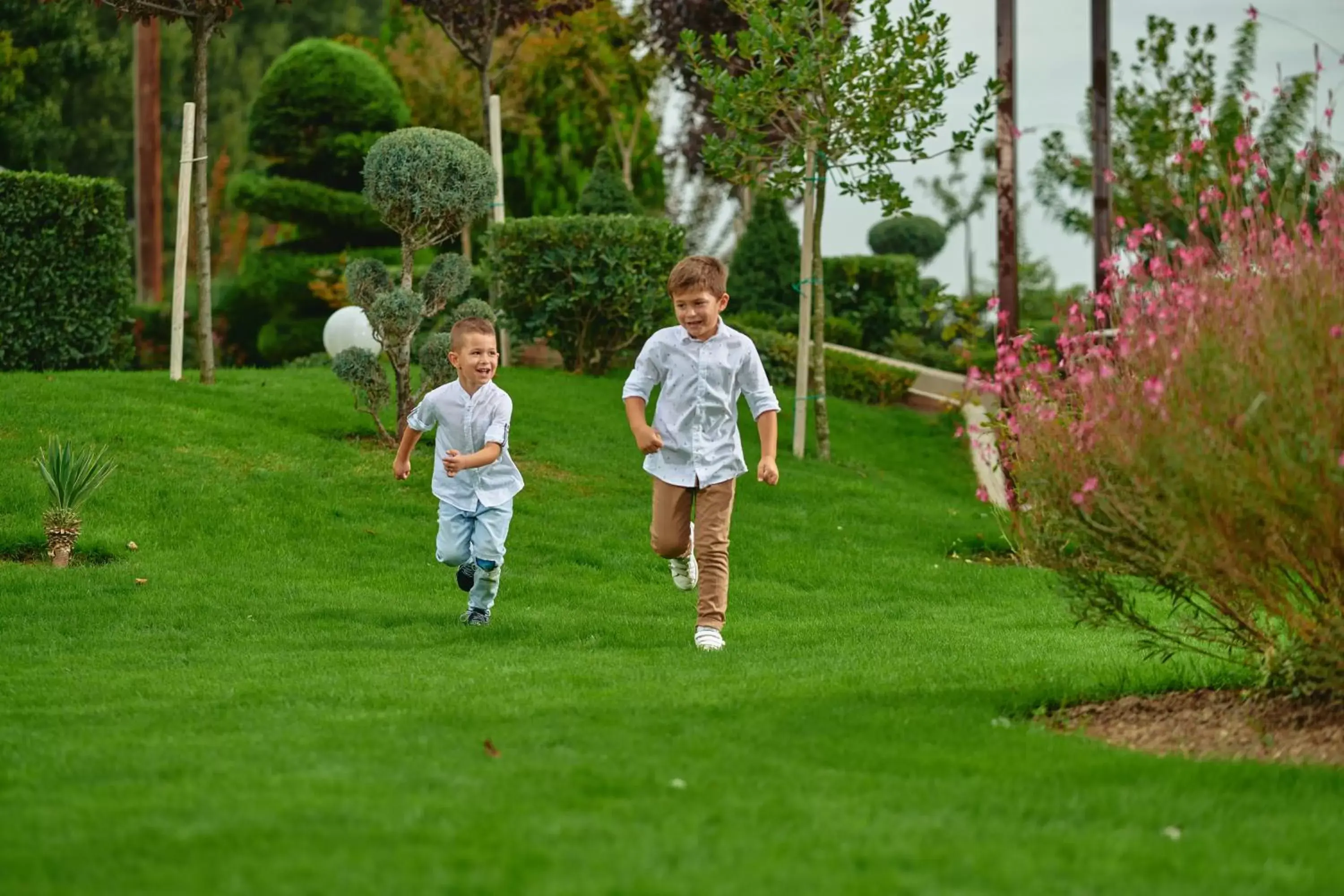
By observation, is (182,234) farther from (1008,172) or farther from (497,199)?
(1008,172)

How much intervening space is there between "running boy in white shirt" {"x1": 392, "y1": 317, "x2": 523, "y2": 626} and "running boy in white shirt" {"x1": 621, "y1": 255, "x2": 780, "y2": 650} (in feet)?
3.00

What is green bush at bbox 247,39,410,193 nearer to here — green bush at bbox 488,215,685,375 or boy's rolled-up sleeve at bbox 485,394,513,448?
green bush at bbox 488,215,685,375

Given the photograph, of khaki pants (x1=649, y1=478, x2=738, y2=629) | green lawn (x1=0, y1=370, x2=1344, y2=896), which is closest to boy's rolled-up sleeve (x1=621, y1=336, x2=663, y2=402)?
khaki pants (x1=649, y1=478, x2=738, y2=629)

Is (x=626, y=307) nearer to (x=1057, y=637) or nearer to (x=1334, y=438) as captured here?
(x=1057, y=637)

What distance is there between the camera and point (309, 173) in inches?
907

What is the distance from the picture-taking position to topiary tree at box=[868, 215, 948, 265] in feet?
115

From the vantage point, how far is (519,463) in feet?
44.5

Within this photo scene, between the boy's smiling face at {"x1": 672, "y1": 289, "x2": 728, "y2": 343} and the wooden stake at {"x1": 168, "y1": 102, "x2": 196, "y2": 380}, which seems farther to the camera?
the wooden stake at {"x1": 168, "y1": 102, "x2": 196, "y2": 380}

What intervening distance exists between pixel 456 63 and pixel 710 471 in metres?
22.7

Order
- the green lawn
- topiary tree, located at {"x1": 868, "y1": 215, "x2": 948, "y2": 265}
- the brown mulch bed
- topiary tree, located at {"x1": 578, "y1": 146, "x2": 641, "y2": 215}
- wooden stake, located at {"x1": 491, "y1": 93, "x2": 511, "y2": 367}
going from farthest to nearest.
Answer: topiary tree, located at {"x1": 868, "y1": 215, "x2": 948, "y2": 265} < topiary tree, located at {"x1": 578, "y1": 146, "x2": 641, "y2": 215} < wooden stake, located at {"x1": 491, "y1": 93, "x2": 511, "y2": 367} < the brown mulch bed < the green lawn

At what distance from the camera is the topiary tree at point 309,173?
2222 centimetres

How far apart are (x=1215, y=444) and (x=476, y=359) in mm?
4361

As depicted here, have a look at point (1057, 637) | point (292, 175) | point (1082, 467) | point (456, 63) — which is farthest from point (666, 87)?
point (1082, 467)

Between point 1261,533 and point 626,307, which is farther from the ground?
point 626,307
